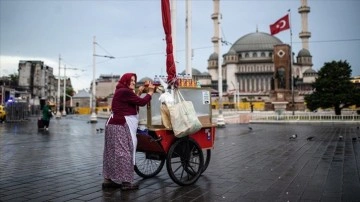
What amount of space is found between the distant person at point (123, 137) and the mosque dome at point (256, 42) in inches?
4410

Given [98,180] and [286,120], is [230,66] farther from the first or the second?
Answer: [98,180]

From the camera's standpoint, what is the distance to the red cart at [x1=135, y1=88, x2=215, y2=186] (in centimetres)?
581

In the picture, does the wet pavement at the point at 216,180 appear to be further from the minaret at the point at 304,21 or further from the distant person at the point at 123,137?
the minaret at the point at 304,21

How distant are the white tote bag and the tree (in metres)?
29.4

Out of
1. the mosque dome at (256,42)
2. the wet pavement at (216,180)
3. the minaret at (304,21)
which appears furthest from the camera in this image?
the mosque dome at (256,42)

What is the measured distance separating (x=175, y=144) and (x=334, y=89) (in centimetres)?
3022

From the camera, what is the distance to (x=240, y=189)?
5.50 meters

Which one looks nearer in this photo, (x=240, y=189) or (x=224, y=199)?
(x=224, y=199)

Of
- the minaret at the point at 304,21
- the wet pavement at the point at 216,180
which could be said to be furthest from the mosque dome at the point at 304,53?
the wet pavement at the point at 216,180

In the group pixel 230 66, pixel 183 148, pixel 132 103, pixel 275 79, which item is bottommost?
pixel 183 148

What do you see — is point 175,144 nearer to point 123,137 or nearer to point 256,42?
point 123,137

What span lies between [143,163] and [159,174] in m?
0.39

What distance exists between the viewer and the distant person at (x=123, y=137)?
5.53 metres

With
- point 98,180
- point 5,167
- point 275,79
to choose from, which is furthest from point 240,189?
point 275,79
